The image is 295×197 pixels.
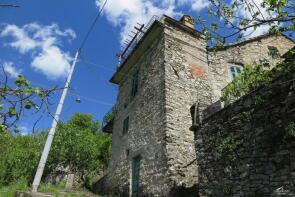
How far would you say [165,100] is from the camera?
9734 millimetres

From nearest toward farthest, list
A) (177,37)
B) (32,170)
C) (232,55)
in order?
(177,37), (232,55), (32,170)

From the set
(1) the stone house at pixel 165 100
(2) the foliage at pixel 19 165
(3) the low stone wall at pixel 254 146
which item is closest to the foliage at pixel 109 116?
(1) the stone house at pixel 165 100

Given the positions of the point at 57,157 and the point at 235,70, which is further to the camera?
the point at 57,157

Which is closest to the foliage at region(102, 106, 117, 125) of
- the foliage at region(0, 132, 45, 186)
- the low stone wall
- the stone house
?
the stone house

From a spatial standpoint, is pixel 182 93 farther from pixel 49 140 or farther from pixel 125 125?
pixel 49 140

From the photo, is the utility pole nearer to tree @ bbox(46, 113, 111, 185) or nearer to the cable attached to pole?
the cable attached to pole

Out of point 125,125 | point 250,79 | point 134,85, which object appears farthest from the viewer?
point 134,85

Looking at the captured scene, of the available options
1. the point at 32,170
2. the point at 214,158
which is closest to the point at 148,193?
the point at 214,158

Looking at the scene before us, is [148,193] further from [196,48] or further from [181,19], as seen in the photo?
[181,19]

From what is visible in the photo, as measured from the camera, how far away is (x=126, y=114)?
Answer: 42.8 ft

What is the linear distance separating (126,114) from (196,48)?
464 centimetres

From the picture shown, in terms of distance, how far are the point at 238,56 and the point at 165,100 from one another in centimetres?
549

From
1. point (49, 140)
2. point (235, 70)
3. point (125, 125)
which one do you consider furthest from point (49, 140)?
point (235, 70)

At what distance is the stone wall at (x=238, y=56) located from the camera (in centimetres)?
1202
